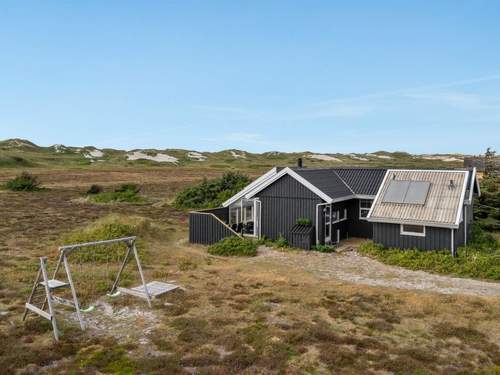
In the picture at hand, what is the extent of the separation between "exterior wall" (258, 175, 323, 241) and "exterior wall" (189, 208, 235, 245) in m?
2.19

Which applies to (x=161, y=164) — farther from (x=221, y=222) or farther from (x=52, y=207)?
(x=221, y=222)

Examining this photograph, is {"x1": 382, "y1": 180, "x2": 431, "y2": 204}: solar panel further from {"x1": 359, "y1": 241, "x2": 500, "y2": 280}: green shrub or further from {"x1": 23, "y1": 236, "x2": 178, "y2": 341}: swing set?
{"x1": 23, "y1": 236, "x2": 178, "y2": 341}: swing set

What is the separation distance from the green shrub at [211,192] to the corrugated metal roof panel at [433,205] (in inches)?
682

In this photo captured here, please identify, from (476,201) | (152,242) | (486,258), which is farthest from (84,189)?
(486,258)

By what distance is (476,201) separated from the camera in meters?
28.0

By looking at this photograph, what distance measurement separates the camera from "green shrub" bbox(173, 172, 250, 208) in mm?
37062

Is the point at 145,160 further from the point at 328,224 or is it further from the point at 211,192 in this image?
the point at 328,224

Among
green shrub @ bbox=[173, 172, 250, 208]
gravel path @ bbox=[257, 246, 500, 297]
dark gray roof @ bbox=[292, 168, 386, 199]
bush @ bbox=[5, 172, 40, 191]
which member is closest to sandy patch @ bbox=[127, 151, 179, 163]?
bush @ bbox=[5, 172, 40, 191]

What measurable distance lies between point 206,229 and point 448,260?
1191 centimetres

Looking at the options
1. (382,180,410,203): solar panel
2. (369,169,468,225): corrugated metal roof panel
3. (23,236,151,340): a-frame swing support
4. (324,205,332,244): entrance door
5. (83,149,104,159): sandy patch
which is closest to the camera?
(23,236,151,340): a-frame swing support

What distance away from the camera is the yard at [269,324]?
354 inches

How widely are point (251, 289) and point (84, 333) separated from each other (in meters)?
5.67

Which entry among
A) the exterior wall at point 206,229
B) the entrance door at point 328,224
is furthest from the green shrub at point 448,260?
the exterior wall at point 206,229

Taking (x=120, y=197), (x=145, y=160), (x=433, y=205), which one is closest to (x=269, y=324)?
(x=433, y=205)
